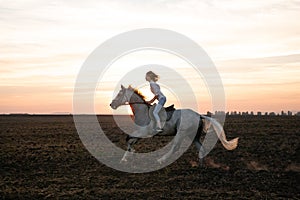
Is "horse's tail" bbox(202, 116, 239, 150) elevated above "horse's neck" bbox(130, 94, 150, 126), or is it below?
below

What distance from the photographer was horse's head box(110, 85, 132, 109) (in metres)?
15.9

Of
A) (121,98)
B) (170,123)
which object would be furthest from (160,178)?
(121,98)

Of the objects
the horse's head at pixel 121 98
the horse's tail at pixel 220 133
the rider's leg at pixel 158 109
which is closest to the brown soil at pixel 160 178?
the horse's tail at pixel 220 133

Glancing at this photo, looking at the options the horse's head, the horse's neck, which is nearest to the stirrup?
the horse's neck

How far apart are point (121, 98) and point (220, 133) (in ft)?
12.1

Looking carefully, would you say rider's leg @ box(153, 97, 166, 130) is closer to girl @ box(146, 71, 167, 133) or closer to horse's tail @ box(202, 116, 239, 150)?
girl @ box(146, 71, 167, 133)

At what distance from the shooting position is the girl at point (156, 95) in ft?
48.5

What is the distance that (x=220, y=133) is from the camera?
15.7m

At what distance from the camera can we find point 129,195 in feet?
37.0

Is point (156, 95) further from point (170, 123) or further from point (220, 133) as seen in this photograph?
point (220, 133)

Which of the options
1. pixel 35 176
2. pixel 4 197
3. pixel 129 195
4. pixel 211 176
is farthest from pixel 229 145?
pixel 4 197

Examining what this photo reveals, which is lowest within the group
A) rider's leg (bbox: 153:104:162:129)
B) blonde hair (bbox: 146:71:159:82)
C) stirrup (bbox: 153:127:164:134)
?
stirrup (bbox: 153:127:164:134)

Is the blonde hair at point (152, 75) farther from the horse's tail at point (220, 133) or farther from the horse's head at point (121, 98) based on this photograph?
the horse's tail at point (220, 133)

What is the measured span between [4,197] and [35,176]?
3266 millimetres
